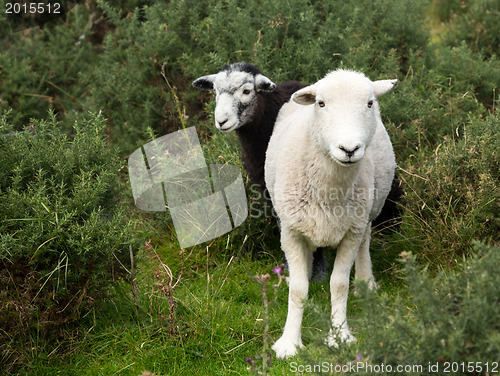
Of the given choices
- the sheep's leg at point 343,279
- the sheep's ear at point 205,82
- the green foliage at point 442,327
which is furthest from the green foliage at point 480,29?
the green foliage at point 442,327

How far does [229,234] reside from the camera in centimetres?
510

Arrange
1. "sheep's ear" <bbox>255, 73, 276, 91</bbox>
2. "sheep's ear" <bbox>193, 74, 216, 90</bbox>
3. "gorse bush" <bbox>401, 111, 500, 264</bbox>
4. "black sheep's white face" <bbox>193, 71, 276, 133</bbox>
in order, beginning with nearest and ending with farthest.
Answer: "gorse bush" <bbox>401, 111, 500, 264</bbox> → "black sheep's white face" <bbox>193, 71, 276, 133</bbox> → "sheep's ear" <bbox>255, 73, 276, 91</bbox> → "sheep's ear" <bbox>193, 74, 216, 90</bbox>

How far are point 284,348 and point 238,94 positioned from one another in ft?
7.11

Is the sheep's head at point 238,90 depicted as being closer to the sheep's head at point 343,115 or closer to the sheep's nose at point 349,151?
the sheep's head at point 343,115

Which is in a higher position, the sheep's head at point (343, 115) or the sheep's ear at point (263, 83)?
the sheep's head at point (343, 115)

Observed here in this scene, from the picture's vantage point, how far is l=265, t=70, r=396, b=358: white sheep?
3533 mm

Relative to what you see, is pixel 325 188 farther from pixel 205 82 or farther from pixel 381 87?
pixel 205 82

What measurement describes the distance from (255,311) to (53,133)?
2.00 m

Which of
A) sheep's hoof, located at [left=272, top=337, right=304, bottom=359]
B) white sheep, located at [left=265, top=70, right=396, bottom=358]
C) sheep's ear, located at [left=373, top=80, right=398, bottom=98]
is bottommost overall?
sheep's hoof, located at [left=272, top=337, right=304, bottom=359]

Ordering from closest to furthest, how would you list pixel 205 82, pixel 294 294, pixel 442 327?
pixel 442 327 → pixel 294 294 → pixel 205 82

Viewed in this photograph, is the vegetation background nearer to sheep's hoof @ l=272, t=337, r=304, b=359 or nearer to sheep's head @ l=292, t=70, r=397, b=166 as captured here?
sheep's hoof @ l=272, t=337, r=304, b=359

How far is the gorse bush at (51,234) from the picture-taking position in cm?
349

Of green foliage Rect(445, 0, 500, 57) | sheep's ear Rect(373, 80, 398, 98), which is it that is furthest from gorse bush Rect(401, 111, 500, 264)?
green foliage Rect(445, 0, 500, 57)

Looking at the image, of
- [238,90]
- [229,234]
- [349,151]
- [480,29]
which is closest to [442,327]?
[349,151]
